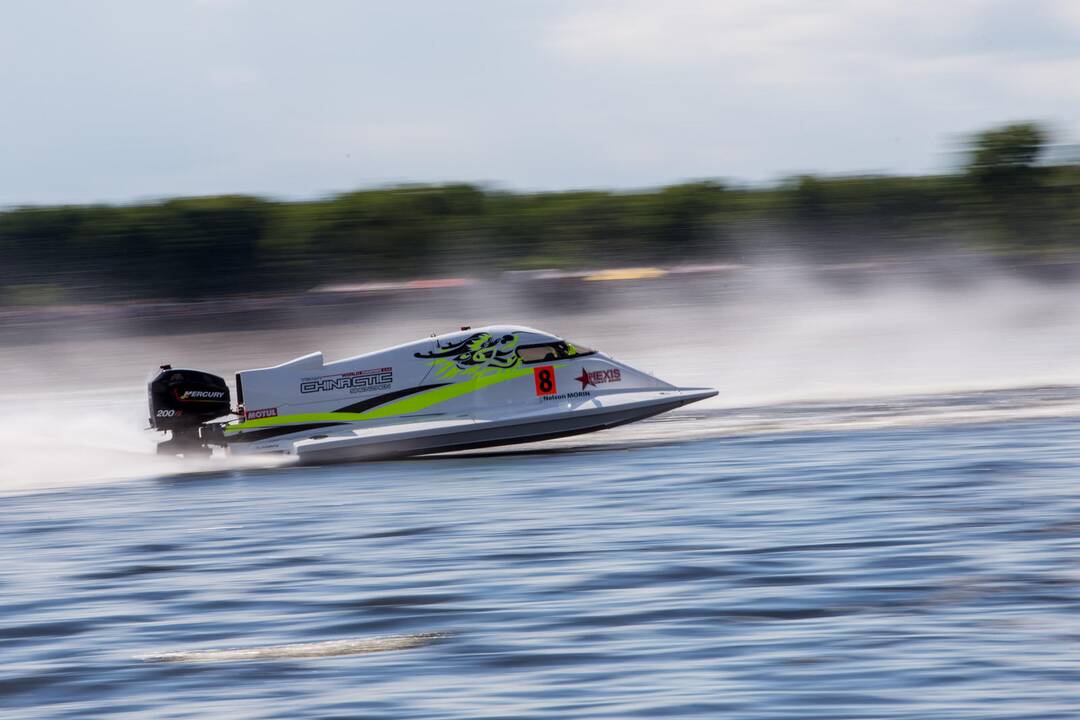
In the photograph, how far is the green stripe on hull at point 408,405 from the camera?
1627cm

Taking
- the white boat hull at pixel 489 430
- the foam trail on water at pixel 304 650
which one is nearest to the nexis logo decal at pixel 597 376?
the white boat hull at pixel 489 430

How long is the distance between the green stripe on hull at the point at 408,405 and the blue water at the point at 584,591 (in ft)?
4.65

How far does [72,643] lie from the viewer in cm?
895

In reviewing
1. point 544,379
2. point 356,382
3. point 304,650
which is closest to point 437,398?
point 356,382

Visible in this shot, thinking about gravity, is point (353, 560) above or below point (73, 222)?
below

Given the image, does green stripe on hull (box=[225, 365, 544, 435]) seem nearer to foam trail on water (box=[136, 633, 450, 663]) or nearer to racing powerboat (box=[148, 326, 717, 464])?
racing powerboat (box=[148, 326, 717, 464])

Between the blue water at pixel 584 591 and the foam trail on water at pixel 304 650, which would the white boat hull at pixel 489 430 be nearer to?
the blue water at pixel 584 591

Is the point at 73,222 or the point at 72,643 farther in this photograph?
the point at 73,222

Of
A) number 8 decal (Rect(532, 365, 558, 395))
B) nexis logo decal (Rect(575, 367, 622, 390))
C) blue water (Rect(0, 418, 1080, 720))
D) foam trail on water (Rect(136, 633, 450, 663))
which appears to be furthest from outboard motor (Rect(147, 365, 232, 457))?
foam trail on water (Rect(136, 633, 450, 663))

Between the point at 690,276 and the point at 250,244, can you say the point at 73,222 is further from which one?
the point at 690,276

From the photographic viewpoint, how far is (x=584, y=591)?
31.1 ft

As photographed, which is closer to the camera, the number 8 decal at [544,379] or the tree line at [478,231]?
the number 8 decal at [544,379]

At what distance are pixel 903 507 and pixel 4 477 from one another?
10.9 metres

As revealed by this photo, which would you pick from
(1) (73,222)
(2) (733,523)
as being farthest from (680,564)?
(1) (73,222)
